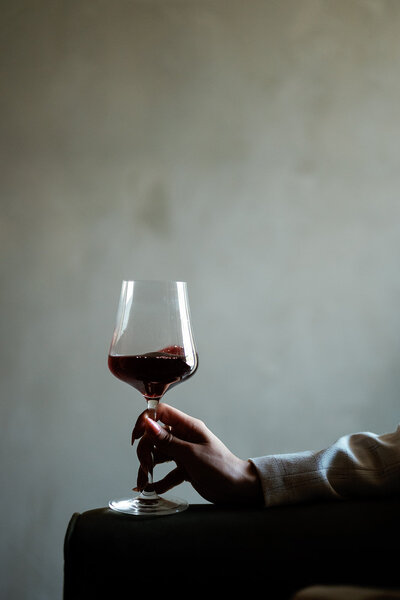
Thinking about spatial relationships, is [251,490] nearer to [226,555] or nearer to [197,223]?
[226,555]

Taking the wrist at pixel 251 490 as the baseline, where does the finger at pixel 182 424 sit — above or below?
above

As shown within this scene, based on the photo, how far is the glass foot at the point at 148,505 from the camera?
819 mm

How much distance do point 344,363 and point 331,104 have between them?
2.78 feet

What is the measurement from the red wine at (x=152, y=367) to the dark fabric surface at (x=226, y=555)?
0.18 meters

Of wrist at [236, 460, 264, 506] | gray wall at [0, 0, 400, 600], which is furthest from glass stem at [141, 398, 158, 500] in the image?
gray wall at [0, 0, 400, 600]

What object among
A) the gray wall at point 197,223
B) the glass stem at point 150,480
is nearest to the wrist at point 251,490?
the glass stem at point 150,480

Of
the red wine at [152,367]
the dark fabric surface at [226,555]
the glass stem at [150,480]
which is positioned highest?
the red wine at [152,367]

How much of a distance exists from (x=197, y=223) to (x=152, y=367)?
51.2 inches

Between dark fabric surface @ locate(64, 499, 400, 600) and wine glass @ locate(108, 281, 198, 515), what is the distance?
8 centimetres

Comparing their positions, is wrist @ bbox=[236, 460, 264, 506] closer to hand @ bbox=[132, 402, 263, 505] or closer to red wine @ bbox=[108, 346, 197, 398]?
hand @ bbox=[132, 402, 263, 505]

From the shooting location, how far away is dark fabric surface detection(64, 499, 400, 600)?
0.72m

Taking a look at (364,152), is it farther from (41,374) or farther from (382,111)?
(41,374)

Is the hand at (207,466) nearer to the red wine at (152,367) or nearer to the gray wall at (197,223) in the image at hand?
the red wine at (152,367)

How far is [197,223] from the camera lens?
212cm
